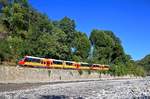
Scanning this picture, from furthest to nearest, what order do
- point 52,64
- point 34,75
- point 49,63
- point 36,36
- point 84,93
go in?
point 36,36
point 52,64
point 49,63
point 34,75
point 84,93

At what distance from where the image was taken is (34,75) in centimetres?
5372

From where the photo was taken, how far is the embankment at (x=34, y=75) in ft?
149

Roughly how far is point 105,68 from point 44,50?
2583 cm

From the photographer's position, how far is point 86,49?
89688 mm

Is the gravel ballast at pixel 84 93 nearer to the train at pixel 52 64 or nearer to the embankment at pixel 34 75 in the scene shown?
the embankment at pixel 34 75

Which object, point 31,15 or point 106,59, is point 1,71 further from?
point 106,59

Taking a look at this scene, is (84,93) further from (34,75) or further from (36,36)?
(36,36)

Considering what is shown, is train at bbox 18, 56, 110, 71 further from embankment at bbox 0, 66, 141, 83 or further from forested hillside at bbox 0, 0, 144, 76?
forested hillside at bbox 0, 0, 144, 76

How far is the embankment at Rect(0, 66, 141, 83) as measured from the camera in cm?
4530

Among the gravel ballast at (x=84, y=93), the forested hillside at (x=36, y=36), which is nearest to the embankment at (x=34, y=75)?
the forested hillside at (x=36, y=36)

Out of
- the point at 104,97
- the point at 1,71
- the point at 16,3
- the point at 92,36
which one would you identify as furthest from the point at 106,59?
the point at 104,97

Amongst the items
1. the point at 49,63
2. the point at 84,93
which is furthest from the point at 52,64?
the point at 84,93

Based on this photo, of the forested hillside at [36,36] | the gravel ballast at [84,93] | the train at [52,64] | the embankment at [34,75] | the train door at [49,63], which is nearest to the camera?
the gravel ballast at [84,93]

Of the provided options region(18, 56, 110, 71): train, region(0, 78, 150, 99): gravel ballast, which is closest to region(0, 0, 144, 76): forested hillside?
region(18, 56, 110, 71): train
